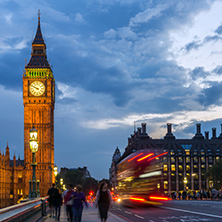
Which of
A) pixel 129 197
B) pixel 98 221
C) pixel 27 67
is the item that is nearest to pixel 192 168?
pixel 27 67

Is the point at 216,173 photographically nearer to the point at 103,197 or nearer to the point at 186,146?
the point at 186,146

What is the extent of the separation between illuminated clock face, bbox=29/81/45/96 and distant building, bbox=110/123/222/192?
156 feet

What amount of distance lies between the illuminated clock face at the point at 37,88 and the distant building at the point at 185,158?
47.6 m

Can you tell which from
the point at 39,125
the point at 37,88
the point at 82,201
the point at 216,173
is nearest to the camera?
the point at 82,201

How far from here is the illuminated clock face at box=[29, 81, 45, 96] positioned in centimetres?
12975

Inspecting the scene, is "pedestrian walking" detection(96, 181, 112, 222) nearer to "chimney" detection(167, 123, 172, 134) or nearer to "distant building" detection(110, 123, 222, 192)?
"distant building" detection(110, 123, 222, 192)

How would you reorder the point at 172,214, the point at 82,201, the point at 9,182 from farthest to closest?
1. the point at 9,182
2. the point at 172,214
3. the point at 82,201

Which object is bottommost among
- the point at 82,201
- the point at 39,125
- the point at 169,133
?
the point at 82,201

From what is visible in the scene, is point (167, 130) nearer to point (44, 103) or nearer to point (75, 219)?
point (44, 103)

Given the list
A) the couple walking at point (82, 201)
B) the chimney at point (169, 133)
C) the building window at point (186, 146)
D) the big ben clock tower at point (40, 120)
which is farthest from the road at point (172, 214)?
the chimney at point (169, 133)

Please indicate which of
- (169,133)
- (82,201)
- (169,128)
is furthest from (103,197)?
(169,128)

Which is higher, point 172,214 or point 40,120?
point 40,120

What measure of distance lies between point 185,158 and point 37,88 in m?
67.5

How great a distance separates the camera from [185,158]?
563ft
